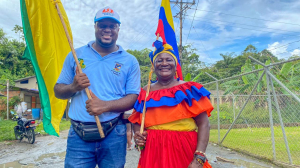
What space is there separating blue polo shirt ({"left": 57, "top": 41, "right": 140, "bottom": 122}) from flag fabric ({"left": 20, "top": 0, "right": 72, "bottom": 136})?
92cm

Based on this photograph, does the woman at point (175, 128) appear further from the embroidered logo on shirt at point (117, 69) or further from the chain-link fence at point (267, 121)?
the chain-link fence at point (267, 121)

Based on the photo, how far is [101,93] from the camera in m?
2.06

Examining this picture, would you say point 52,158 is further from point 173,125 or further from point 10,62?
point 10,62

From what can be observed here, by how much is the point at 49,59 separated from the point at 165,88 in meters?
1.69

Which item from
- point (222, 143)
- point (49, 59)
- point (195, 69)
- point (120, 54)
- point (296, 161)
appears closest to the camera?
point (120, 54)

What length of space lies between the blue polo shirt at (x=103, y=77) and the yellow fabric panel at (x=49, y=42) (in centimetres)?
92

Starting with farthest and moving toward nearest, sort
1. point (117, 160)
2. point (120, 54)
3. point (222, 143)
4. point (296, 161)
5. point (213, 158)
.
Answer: point (222, 143)
point (213, 158)
point (296, 161)
point (120, 54)
point (117, 160)

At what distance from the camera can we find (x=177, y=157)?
6.75ft

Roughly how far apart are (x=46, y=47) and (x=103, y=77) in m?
1.35

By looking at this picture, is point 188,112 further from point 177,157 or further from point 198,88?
point 177,157

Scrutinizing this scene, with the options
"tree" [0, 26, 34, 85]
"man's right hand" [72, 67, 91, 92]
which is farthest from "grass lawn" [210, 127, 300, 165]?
"tree" [0, 26, 34, 85]

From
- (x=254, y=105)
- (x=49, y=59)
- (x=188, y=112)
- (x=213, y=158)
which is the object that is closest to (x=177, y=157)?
(x=188, y=112)

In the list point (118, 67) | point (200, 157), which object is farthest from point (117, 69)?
point (200, 157)

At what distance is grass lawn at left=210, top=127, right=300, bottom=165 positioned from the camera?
16.5 ft
